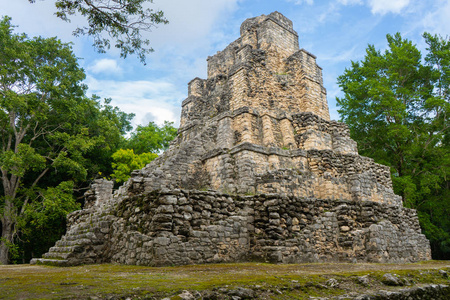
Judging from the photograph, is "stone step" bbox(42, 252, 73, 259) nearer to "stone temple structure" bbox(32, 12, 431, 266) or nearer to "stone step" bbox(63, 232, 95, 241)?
"stone temple structure" bbox(32, 12, 431, 266)

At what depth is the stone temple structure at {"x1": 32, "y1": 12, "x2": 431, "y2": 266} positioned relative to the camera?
7551mm

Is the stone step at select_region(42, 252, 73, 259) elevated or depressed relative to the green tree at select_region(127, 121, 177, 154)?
depressed

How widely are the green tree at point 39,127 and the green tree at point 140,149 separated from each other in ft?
5.40

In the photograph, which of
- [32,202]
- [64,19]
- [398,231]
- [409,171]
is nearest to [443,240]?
[409,171]

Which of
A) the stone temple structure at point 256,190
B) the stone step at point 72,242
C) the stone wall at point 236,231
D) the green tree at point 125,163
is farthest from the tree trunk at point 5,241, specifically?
the stone wall at point 236,231

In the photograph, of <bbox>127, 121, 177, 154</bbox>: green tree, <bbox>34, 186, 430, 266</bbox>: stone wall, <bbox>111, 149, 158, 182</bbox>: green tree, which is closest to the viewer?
<bbox>34, 186, 430, 266</bbox>: stone wall

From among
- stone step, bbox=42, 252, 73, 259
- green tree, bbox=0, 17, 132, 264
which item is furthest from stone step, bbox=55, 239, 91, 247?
green tree, bbox=0, 17, 132, 264

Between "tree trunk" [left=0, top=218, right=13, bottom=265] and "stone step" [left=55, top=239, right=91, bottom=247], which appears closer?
"stone step" [left=55, top=239, right=91, bottom=247]

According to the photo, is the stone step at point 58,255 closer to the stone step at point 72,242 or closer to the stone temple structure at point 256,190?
the stone temple structure at point 256,190

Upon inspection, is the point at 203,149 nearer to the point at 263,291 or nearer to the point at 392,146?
the point at 263,291

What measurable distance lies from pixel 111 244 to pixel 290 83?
487 inches

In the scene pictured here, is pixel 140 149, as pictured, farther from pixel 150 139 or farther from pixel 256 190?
pixel 256 190

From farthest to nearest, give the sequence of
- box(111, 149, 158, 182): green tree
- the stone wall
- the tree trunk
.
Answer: box(111, 149, 158, 182): green tree → the tree trunk → the stone wall

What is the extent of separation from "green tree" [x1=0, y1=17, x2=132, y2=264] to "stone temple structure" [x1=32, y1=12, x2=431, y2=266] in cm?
453
